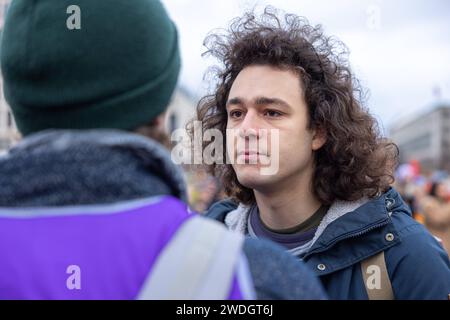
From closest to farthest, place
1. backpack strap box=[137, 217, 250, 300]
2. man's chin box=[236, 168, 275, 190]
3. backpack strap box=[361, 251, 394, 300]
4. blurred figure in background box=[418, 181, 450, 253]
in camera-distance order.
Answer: backpack strap box=[137, 217, 250, 300], backpack strap box=[361, 251, 394, 300], man's chin box=[236, 168, 275, 190], blurred figure in background box=[418, 181, 450, 253]

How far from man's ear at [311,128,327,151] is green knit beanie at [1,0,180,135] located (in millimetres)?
1744

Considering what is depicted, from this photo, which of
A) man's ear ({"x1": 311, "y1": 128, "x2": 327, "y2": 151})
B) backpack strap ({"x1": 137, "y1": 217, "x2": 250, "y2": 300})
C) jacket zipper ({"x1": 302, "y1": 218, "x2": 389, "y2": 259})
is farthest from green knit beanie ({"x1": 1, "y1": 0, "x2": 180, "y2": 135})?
man's ear ({"x1": 311, "y1": 128, "x2": 327, "y2": 151})

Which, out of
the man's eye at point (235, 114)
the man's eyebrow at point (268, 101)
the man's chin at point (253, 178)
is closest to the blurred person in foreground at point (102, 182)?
the man's chin at point (253, 178)

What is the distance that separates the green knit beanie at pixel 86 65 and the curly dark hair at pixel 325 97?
5.51 ft

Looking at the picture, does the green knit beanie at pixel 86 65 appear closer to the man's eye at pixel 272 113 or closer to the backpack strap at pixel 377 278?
the backpack strap at pixel 377 278

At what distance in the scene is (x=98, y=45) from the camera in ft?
3.66

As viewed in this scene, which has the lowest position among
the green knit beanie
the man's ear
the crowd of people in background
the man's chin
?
the crowd of people in background

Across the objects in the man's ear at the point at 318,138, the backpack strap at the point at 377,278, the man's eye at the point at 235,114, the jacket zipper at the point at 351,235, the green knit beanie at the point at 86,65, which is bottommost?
the backpack strap at the point at 377,278

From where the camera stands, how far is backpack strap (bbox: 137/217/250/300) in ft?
3.26

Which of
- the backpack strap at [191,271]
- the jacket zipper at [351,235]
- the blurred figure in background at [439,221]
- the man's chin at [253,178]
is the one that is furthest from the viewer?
the blurred figure in background at [439,221]

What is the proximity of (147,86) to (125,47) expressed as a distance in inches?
3.5

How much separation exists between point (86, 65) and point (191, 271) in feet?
1.51

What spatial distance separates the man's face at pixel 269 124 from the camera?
2.57 metres

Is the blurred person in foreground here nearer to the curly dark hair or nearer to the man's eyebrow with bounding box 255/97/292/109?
the man's eyebrow with bounding box 255/97/292/109
